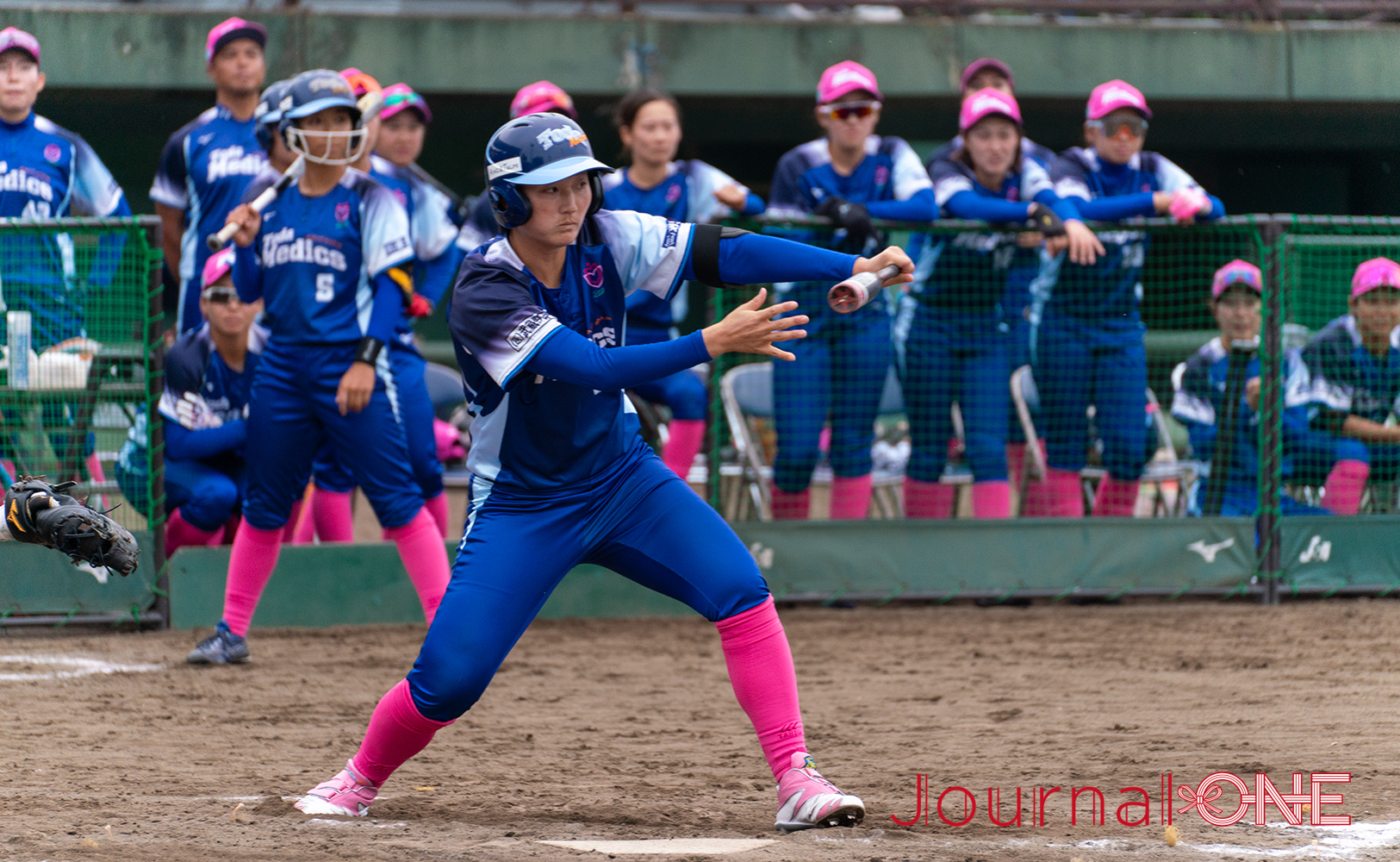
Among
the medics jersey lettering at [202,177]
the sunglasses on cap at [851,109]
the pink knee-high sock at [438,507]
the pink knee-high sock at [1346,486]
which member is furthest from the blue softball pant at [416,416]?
the pink knee-high sock at [1346,486]

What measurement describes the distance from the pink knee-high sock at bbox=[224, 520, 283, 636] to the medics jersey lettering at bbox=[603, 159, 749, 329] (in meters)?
2.01

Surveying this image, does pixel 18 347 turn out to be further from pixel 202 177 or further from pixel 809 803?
pixel 809 803

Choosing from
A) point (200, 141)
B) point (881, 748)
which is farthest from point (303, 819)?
point (200, 141)

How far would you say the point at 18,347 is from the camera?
22.5 feet

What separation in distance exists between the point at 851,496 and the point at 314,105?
3.30 meters

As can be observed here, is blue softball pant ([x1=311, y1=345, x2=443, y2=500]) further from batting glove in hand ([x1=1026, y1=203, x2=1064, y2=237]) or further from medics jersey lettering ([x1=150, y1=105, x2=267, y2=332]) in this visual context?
batting glove in hand ([x1=1026, y1=203, x2=1064, y2=237])

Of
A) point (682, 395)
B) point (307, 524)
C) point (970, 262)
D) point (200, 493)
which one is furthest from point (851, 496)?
point (200, 493)

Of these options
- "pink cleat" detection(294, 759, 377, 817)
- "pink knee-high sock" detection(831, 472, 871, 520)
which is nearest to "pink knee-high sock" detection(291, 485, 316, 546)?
"pink knee-high sock" detection(831, 472, 871, 520)

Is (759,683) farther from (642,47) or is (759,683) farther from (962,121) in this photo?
(642,47)

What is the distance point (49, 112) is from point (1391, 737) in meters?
11.3

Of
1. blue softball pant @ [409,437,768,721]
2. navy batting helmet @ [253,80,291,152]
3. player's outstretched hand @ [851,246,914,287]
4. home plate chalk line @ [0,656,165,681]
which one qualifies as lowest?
home plate chalk line @ [0,656,165,681]

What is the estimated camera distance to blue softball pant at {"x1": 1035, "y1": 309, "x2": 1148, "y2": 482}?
24.2ft

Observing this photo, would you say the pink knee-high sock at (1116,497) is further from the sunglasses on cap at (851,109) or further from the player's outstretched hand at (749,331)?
the player's outstretched hand at (749,331)

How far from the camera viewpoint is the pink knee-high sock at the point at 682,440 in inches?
292
